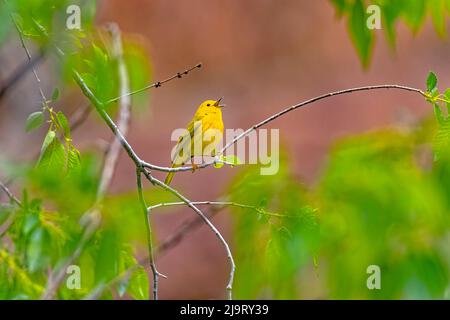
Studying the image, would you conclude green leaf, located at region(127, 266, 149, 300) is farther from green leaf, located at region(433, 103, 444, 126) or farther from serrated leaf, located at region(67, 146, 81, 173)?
green leaf, located at region(433, 103, 444, 126)

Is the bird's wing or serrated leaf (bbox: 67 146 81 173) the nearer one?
serrated leaf (bbox: 67 146 81 173)

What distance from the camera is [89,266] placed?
3.83ft

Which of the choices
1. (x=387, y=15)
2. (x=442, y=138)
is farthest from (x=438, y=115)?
(x=387, y=15)

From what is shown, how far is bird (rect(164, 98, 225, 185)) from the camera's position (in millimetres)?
952

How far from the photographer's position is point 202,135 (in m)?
0.96

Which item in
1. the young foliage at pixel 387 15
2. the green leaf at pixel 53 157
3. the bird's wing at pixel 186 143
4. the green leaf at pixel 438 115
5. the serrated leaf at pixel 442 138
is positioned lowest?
the green leaf at pixel 53 157

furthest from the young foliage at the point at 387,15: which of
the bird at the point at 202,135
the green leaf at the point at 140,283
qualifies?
the green leaf at the point at 140,283

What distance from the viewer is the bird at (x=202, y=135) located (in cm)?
95

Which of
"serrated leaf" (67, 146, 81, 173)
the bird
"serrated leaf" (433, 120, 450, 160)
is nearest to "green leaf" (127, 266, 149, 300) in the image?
the bird

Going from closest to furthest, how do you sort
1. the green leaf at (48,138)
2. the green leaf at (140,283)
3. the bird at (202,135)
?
the green leaf at (48,138) → the bird at (202,135) → the green leaf at (140,283)

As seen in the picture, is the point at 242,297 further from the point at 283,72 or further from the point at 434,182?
the point at 283,72

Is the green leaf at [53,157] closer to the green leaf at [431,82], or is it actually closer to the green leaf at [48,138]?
the green leaf at [48,138]

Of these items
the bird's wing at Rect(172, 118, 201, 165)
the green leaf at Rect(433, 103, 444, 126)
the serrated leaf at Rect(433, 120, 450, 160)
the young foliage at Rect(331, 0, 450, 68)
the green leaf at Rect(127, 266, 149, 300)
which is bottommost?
the green leaf at Rect(127, 266, 149, 300)

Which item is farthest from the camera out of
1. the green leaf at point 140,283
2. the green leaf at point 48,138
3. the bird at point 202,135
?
the green leaf at point 140,283
